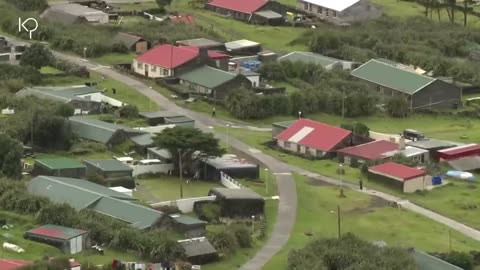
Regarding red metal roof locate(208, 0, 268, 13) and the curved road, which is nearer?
the curved road

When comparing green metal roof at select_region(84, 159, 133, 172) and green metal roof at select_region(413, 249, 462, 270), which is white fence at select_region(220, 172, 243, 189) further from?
green metal roof at select_region(413, 249, 462, 270)

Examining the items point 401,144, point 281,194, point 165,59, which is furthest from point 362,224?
point 165,59

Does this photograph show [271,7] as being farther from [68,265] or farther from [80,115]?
[68,265]

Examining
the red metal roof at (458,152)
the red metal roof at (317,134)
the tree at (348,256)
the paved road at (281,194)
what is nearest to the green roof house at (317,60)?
the paved road at (281,194)

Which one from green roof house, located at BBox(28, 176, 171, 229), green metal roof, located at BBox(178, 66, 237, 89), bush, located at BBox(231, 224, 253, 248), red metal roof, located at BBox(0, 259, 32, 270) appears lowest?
green metal roof, located at BBox(178, 66, 237, 89)

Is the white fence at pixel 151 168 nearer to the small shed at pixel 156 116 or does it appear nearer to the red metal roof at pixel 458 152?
the small shed at pixel 156 116

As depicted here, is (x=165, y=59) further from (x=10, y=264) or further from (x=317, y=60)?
(x=10, y=264)

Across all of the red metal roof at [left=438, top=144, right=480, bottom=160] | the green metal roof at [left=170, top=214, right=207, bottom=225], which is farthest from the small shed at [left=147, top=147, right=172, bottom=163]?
the red metal roof at [left=438, top=144, right=480, bottom=160]
